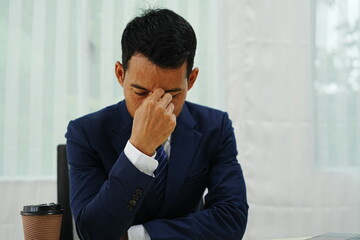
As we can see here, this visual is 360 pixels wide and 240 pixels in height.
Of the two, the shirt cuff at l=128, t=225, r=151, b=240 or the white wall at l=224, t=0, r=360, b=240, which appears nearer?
the shirt cuff at l=128, t=225, r=151, b=240

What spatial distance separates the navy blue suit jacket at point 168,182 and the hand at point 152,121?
77 millimetres

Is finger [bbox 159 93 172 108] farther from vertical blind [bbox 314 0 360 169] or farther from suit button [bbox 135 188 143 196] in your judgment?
vertical blind [bbox 314 0 360 169]

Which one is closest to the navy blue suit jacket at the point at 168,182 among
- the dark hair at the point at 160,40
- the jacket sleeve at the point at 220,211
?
the jacket sleeve at the point at 220,211

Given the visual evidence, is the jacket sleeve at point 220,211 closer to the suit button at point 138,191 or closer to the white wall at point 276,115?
the suit button at point 138,191

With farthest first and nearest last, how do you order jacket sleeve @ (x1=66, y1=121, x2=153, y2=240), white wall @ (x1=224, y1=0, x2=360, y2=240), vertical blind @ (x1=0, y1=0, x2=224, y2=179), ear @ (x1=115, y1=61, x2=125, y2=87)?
white wall @ (x1=224, y1=0, x2=360, y2=240)
vertical blind @ (x1=0, y1=0, x2=224, y2=179)
ear @ (x1=115, y1=61, x2=125, y2=87)
jacket sleeve @ (x1=66, y1=121, x2=153, y2=240)

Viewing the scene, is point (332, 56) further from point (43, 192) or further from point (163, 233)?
point (163, 233)

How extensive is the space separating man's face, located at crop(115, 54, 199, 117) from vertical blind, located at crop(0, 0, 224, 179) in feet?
4.05

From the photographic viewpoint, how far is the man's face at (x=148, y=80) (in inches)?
64.5

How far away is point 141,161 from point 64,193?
461 mm

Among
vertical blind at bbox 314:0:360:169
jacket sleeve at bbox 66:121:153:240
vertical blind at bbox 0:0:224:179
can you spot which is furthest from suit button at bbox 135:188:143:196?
vertical blind at bbox 314:0:360:169

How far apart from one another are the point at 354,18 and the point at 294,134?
0.81 metres

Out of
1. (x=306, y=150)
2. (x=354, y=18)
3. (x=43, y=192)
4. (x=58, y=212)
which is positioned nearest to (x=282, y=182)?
(x=306, y=150)

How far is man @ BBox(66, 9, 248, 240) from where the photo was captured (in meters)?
1.62

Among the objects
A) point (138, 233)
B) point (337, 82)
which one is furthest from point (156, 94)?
point (337, 82)
